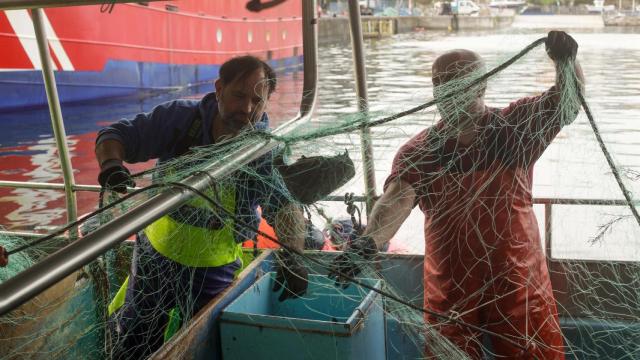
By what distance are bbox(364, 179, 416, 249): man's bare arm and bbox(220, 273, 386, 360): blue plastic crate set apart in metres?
0.21

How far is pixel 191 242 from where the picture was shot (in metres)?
2.52

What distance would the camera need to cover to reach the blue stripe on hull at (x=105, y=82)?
16.7 meters

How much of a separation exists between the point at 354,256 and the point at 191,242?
2.53ft

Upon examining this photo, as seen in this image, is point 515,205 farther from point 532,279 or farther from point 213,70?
point 213,70

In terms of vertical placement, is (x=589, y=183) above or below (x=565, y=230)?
above

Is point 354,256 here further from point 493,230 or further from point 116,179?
point 116,179

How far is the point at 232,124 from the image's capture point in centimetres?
261

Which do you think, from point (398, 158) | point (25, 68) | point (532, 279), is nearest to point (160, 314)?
point (398, 158)

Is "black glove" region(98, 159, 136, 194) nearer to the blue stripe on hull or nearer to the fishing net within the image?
the fishing net

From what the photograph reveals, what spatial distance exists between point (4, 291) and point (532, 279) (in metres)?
1.94

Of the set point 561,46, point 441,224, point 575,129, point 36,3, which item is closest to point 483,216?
point 441,224

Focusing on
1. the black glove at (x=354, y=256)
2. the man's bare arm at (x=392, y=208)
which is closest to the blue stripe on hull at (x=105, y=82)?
→ the man's bare arm at (x=392, y=208)

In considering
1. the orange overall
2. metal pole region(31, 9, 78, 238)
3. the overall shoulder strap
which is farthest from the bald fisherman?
metal pole region(31, 9, 78, 238)

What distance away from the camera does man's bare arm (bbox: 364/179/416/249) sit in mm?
2416
